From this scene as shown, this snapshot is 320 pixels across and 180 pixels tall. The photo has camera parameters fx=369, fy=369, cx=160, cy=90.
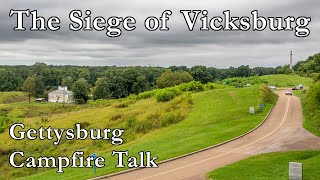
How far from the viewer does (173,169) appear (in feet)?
58.6

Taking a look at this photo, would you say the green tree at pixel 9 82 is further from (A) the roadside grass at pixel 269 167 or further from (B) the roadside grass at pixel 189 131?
(A) the roadside grass at pixel 269 167

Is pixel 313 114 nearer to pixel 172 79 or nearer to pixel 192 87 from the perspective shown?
pixel 192 87

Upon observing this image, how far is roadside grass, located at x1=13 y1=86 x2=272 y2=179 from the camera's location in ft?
68.3

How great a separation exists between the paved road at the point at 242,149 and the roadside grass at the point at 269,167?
0.85 metres

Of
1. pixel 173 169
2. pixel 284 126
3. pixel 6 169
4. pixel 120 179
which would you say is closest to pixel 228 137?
pixel 284 126

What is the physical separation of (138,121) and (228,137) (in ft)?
39.8

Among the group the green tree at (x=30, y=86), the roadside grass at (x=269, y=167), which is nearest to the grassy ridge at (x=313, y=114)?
the roadside grass at (x=269, y=167)

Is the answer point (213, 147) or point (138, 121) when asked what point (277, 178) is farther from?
point (138, 121)

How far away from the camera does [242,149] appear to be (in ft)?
70.7

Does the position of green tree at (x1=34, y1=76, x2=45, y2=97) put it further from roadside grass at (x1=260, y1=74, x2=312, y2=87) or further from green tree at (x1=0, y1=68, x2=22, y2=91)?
roadside grass at (x1=260, y1=74, x2=312, y2=87)

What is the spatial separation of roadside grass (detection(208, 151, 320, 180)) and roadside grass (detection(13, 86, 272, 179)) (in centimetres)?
406

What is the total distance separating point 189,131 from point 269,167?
1076 cm

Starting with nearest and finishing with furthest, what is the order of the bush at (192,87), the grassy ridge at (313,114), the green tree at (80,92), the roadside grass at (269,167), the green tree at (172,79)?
the roadside grass at (269,167) → the grassy ridge at (313,114) → the bush at (192,87) → the green tree at (172,79) → the green tree at (80,92)

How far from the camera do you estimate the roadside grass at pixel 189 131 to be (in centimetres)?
2083
